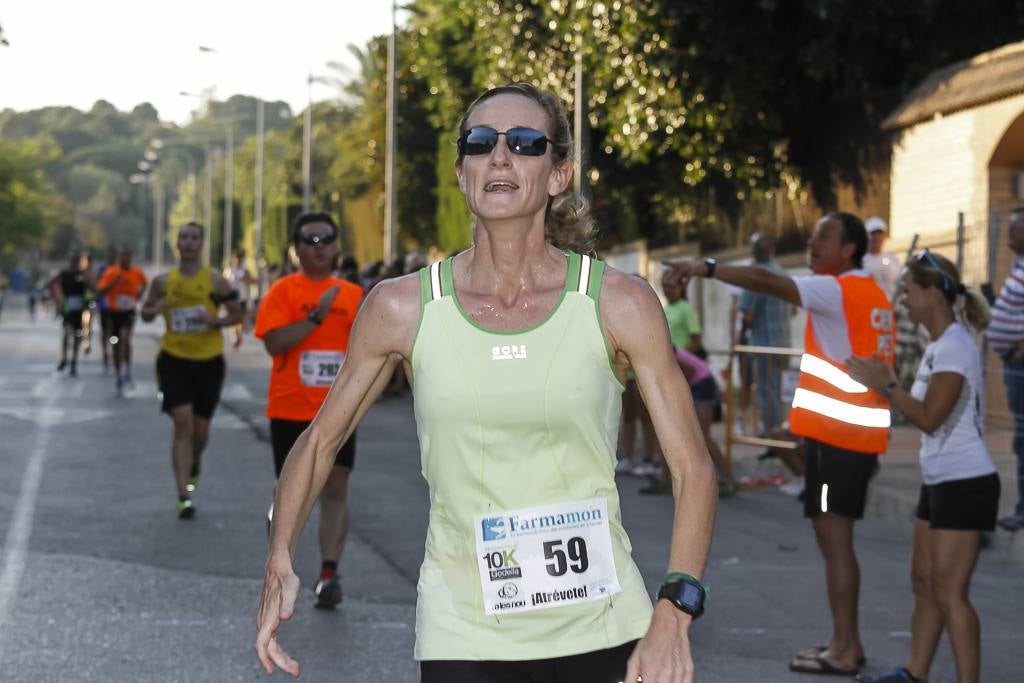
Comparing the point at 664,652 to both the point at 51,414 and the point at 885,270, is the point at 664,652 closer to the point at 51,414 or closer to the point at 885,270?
the point at 885,270

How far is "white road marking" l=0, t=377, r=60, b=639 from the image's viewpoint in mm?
8414

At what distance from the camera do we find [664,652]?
327 centimetres

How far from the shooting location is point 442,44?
3700cm

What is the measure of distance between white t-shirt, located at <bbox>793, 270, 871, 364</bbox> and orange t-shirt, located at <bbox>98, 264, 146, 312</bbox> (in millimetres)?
17198

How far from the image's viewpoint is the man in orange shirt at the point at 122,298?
2309cm

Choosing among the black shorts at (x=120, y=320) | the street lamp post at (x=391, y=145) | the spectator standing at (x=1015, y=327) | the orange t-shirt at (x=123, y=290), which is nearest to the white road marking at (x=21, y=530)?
the black shorts at (x=120, y=320)

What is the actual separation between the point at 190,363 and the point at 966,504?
21.6ft

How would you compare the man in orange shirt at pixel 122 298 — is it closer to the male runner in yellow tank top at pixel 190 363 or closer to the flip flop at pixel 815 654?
the male runner in yellow tank top at pixel 190 363

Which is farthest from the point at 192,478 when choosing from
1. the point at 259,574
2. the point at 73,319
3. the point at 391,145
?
the point at 391,145

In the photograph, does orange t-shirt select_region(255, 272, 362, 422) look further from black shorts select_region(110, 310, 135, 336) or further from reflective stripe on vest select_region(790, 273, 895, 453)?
black shorts select_region(110, 310, 135, 336)

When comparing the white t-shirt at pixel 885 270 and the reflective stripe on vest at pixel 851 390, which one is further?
the white t-shirt at pixel 885 270

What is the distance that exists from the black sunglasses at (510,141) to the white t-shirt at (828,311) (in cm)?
372

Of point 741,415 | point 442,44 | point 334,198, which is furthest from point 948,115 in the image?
point 334,198

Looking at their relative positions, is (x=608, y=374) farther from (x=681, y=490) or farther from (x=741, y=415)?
(x=741, y=415)
